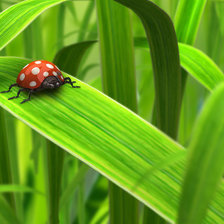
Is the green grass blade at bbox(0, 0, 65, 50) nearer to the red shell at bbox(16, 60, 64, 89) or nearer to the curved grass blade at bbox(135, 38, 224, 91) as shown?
the red shell at bbox(16, 60, 64, 89)

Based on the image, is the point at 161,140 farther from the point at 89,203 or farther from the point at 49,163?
the point at 89,203

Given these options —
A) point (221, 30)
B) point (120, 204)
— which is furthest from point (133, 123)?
point (221, 30)

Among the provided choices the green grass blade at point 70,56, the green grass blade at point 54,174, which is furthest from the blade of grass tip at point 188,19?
the green grass blade at point 54,174

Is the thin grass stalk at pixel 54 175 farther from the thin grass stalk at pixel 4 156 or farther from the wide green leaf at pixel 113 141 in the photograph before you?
the wide green leaf at pixel 113 141

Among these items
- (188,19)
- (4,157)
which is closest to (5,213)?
(4,157)

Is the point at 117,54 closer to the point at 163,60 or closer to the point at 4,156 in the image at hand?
the point at 163,60
